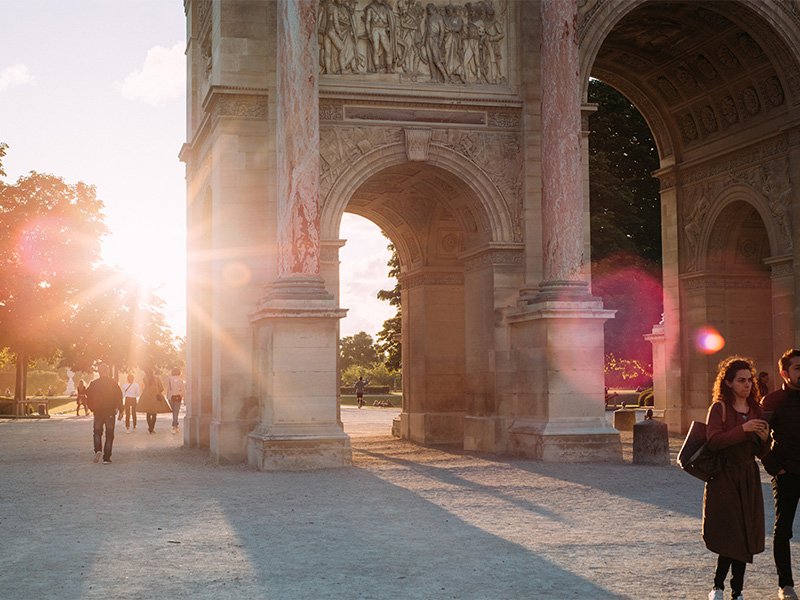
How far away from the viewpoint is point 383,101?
22609 millimetres

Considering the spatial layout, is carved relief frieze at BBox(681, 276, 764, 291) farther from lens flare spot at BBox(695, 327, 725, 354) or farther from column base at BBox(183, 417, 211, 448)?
column base at BBox(183, 417, 211, 448)

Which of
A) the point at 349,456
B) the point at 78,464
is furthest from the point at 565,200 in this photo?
the point at 78,464

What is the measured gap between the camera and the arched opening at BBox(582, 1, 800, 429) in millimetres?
25828

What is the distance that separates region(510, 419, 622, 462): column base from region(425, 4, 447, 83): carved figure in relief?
7.40 metres

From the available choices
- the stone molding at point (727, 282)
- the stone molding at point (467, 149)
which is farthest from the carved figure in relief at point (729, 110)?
the stone molding at point (467, 149)

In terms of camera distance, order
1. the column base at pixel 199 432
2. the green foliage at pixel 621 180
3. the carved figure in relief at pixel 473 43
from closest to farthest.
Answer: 1. the carved figure in relief at pixel 473 43
2. the column base at pixel 199 432
3. the green foliage at pixel 621 180

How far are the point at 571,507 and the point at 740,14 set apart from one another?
15201 millimetres

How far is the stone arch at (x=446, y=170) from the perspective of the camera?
2217 centimetres

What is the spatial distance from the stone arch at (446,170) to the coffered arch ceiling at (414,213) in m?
1.51

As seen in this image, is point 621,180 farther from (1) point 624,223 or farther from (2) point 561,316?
(2) point 561,316

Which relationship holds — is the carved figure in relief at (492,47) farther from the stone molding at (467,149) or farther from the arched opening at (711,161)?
the arched opening at (711,161)

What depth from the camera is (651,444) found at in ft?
64.8

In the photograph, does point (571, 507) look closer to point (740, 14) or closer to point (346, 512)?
point (346, 512)

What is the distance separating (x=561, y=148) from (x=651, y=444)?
5812 millimetres
